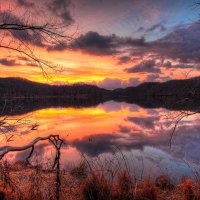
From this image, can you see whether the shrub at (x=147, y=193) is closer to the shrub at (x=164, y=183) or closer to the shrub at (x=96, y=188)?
the shrub at (x=96, y=188)

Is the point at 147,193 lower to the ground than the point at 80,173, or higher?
higher

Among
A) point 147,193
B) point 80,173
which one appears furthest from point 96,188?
point 80,173

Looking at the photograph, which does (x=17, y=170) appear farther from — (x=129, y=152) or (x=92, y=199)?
(x=129, y=152)

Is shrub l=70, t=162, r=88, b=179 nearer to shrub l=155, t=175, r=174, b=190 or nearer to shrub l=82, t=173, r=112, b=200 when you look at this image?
shrub l=155, t=175, r=174, b=190

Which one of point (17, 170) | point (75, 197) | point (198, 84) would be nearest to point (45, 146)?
point (17, 170)

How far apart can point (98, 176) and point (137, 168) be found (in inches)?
300

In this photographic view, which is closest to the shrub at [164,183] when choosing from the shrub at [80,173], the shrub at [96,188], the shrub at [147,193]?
the shrub at [80,173]

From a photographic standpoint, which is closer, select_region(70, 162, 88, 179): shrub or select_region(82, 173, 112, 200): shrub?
select_region(82, 173, 112, 200): shrub

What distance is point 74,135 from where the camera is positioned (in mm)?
27531

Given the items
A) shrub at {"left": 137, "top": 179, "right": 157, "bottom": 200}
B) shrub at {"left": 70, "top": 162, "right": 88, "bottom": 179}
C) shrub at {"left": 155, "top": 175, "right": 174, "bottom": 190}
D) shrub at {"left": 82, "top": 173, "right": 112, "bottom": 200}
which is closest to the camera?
shrub at {"left": 82, "top": 173, "right": 112, "bottom": 200}

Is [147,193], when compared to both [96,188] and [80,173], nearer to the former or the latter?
[96,188]

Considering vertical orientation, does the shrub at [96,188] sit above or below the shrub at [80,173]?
above

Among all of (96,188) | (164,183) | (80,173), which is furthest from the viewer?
(80,173)

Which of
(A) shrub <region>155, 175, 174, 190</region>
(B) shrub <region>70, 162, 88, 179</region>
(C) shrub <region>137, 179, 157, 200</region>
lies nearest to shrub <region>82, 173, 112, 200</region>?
(C) shrub <region>137, 179, 157, 200</region>
